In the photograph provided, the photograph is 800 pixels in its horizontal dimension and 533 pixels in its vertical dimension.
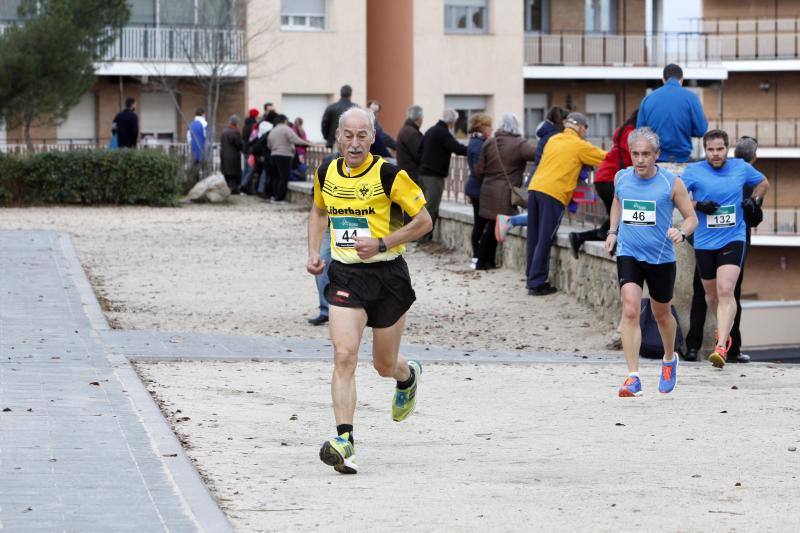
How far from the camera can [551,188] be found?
56.3 ft

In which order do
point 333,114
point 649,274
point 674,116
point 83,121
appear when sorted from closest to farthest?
point 649,274 → point 674,116 → point 333,114 → point 83,121

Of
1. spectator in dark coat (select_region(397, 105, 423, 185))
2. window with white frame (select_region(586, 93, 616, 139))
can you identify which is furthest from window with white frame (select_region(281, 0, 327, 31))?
spectator in dark coat (select_region(397, 105, 423, 185))

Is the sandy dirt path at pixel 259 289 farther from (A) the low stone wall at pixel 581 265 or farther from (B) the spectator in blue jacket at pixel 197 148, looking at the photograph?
(B) the spectator in blue jacket at pixel 197 148

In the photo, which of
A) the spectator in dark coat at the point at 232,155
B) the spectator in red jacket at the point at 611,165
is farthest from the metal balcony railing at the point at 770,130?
the spectator in red jacket at the point at 611,165

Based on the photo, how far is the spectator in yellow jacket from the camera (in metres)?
16.8

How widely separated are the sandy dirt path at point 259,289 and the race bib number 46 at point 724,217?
2.55 m

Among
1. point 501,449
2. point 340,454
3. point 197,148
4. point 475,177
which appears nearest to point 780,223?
point 197,148

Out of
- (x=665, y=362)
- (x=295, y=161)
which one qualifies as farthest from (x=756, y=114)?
(x=665, y=362)

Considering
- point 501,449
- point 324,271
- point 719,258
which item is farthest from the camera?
point 324,271

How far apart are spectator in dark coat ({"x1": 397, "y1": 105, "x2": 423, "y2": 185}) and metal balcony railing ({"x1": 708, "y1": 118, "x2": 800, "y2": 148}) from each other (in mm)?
32497

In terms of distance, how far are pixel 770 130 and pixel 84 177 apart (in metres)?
29.2

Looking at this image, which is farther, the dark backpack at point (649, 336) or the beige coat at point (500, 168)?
the beige coat at point (500, 168)

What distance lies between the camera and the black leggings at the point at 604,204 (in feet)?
52.2

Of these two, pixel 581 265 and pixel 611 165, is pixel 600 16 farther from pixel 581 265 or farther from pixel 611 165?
pixel 611 165
